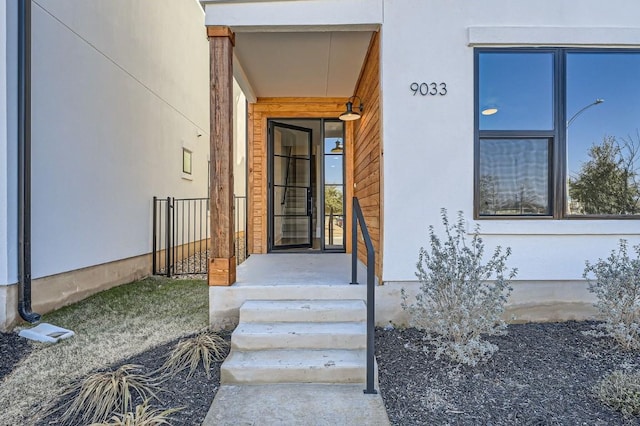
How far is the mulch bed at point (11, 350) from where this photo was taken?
266 centimetres

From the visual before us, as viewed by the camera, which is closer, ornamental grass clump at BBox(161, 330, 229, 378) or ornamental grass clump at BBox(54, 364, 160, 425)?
ornamental grass clump at BBox(54, 364, 160, 425)

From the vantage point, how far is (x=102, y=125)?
4770 millimetres

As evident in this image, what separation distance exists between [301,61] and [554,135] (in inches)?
112

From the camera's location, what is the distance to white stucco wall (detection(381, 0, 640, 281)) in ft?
11.1

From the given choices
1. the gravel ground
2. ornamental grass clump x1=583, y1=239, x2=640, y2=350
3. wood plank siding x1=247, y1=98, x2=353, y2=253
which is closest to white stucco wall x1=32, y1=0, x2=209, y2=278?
the gravel ground

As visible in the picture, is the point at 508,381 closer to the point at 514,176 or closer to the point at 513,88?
the point at 514,176


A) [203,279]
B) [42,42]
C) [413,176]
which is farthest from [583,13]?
[203,279]

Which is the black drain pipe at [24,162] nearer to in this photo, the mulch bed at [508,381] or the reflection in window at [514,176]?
the mulch bed at [508,381]

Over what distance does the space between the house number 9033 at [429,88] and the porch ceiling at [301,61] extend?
81cm

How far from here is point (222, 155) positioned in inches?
130

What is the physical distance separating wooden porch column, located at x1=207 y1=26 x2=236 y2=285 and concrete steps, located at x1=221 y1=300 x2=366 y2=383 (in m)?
0.49

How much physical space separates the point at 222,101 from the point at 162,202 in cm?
394

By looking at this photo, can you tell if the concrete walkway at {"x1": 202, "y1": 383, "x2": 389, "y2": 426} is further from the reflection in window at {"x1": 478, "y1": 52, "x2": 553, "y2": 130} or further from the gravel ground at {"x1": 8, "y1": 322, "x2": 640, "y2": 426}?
the reflection in window at {"x1": 478, "y1": 52, "x2": 553, "y2": 130}

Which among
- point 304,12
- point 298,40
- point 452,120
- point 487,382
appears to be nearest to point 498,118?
point 452,120
